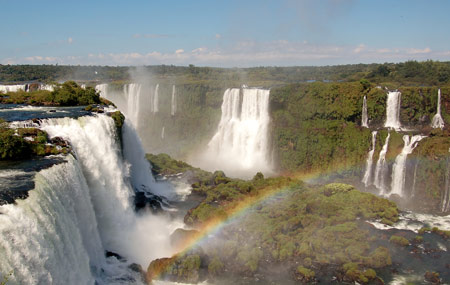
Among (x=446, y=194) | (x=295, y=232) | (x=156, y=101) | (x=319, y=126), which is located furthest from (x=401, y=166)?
(x=156, y=101)

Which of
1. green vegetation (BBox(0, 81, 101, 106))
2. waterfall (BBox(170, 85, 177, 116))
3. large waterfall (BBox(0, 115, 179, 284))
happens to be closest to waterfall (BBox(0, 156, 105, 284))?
large waterfall (BBox(0, 115, 179, 284))

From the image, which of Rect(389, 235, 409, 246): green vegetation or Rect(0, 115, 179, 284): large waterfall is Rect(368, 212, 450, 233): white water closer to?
Rect(389, 235, 409, 246): green vegetation

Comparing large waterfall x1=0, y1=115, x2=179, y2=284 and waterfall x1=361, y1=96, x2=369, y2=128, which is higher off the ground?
waterfall x1=361, y1=96, x2=369, y2=128

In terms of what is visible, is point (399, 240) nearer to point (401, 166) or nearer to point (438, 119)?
point (401, 166)

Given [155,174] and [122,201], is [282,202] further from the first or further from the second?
[155,174]

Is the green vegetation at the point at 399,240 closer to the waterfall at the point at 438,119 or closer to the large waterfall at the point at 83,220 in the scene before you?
the large waterfall at the point at 83,220

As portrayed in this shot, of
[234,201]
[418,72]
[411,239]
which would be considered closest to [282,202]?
[234,201]

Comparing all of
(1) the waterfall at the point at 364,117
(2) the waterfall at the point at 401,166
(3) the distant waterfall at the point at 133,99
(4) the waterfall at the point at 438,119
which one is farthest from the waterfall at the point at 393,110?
(3) the distant waterfall at the point at 133,99
